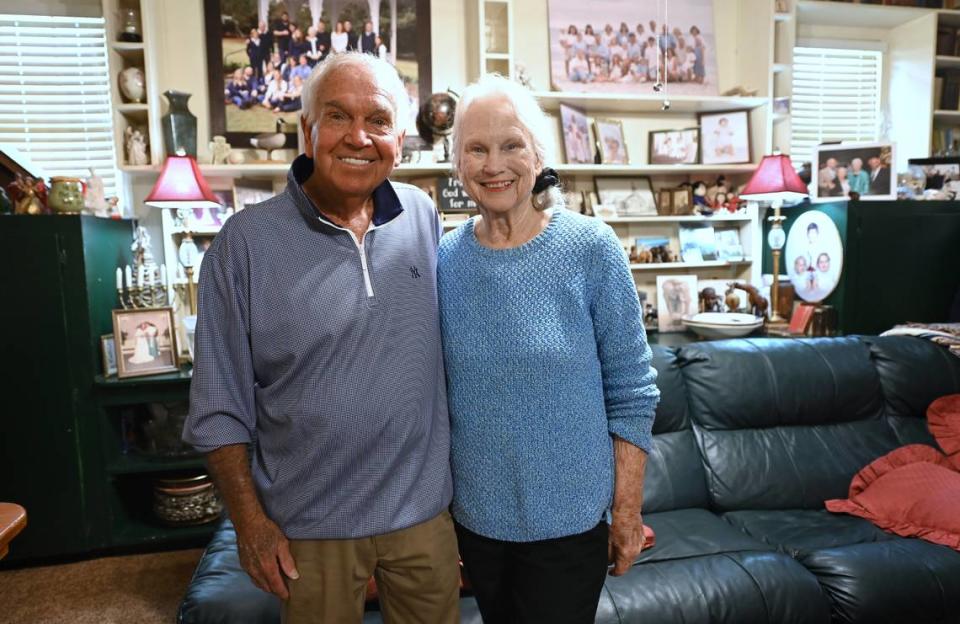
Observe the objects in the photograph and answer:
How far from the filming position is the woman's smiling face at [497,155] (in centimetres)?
121

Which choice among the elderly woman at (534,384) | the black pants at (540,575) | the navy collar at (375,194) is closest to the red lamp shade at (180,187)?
the navy collar at (375,194)

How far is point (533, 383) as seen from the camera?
1.14m

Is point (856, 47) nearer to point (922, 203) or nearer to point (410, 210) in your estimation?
point (922, 203)

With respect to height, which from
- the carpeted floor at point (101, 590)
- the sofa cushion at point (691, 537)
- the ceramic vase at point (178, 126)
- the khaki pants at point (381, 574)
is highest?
the ceramic vase at point (178, 126)

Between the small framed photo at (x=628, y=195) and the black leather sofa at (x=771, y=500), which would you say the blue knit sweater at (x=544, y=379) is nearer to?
the black leather sofa at (x=771, y=500)

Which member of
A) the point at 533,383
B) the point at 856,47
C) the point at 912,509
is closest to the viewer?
the point at 533,383

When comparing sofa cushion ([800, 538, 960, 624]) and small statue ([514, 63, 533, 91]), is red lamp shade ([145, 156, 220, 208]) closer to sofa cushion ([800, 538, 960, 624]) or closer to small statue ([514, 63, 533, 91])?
small statue ([514, 63, 533, 91])

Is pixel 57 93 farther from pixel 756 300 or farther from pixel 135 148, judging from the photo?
pixel 756 300

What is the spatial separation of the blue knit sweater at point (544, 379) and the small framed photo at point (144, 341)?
208 cm

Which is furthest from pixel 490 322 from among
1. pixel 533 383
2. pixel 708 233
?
pixel 708 233

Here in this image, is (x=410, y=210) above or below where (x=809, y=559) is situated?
above

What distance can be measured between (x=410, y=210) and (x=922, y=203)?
3.00 metres

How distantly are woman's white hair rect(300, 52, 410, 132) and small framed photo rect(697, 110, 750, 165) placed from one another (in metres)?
2.74

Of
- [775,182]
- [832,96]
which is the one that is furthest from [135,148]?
[832,96]
